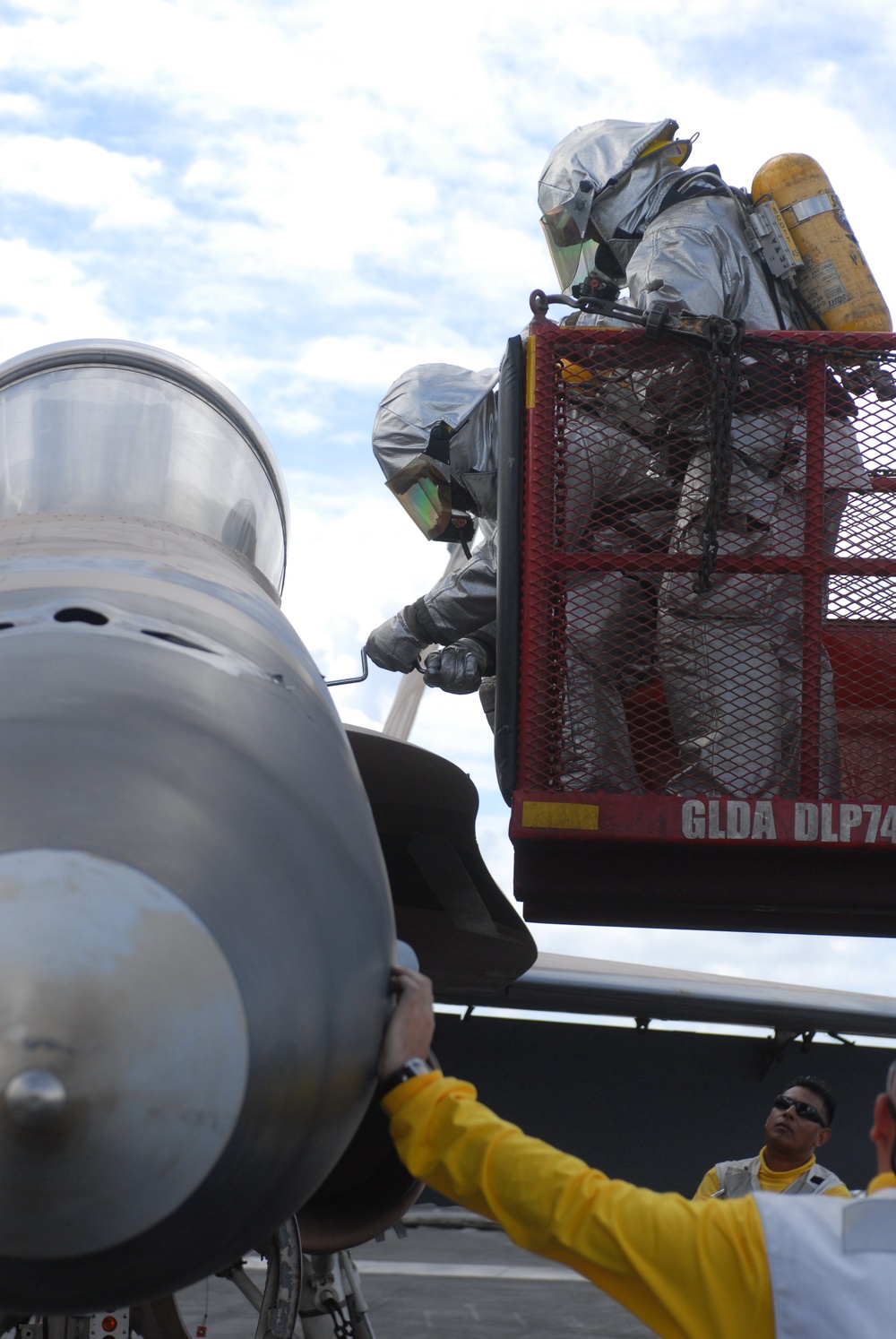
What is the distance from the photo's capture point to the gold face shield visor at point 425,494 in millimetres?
4504

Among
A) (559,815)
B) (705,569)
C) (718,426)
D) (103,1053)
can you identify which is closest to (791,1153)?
(559,815)

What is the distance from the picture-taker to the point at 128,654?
6.56 ft

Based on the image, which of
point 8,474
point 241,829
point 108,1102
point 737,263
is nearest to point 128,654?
point 241,829

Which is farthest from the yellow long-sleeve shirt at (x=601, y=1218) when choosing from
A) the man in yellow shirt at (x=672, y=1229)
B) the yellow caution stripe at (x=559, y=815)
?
the yellow caution stripe at (x=559, y=815)

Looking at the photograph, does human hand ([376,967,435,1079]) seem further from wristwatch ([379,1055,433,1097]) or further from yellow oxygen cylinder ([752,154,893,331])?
yellow oxygen cylinder ([752,154,893,331])

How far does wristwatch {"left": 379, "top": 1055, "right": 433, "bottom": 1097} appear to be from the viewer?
6.31ft

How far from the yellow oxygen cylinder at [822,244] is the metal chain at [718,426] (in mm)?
687

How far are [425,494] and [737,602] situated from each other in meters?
1.25

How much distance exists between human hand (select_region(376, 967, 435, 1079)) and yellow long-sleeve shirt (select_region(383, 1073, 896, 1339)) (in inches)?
1.9

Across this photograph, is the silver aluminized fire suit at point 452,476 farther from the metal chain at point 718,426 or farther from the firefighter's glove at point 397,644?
the metal chain at point 718,426

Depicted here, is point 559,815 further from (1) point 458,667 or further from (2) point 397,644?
(2) point 397,644

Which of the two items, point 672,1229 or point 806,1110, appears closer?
point 672,1229

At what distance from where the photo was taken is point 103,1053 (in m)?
1.50

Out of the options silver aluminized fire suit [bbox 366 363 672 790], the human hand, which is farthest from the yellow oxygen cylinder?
the human hand
